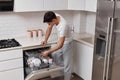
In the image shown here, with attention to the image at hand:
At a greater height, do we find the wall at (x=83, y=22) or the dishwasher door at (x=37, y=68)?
the wall at (x=83, y=22)

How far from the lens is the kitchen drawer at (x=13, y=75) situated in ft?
8.45

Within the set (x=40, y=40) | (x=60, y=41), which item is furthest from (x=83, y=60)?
(x=40, y=40)

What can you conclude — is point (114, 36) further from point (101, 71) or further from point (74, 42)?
point (74, 42)

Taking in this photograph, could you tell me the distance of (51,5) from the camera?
2.98 metres

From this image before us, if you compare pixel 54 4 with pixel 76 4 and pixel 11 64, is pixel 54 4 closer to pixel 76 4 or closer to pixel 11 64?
pixel 76 4

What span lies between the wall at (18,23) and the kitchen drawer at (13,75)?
68 centimetres

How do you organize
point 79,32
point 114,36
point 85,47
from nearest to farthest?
point 114,36
point 85,47
point 79,32

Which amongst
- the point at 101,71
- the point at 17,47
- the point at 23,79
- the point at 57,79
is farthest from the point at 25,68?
the point at 101,71

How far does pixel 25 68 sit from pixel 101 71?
1.17m

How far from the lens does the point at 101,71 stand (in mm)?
2518

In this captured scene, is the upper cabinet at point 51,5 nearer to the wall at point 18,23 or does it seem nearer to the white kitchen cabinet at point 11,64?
the wall at point 18,23

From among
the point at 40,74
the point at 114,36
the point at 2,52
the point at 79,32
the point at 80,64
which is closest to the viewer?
the point at 114,36

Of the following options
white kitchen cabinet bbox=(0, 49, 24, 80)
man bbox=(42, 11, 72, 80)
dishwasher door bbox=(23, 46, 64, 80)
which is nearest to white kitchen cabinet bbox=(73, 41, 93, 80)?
man bbox=(42, 11, 72, 80)

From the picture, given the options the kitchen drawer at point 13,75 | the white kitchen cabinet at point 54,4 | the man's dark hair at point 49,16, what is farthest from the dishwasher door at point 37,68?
the white kitchen cabinet at point 54,4
